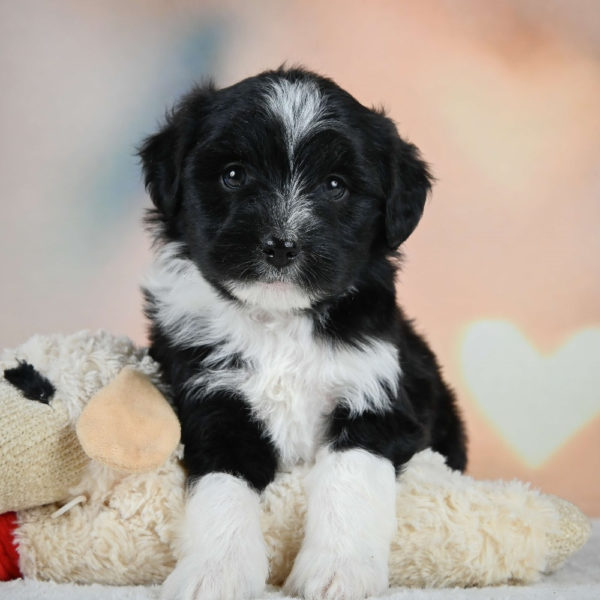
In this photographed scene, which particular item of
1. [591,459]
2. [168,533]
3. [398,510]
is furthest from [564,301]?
[168,533]

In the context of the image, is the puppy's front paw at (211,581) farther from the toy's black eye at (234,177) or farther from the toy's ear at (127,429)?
the toy's black eye at (234,177)

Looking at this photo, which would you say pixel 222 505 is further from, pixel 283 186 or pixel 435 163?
pixel 435 163

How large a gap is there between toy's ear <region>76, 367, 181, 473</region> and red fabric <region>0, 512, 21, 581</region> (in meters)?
0.37

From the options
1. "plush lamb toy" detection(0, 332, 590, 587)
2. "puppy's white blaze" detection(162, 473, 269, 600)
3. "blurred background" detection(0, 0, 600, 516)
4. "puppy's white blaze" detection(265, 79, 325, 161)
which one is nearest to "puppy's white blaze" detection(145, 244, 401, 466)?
"plush lamb toy" detection(0, 332, 590, 587)

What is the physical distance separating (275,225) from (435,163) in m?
2.59

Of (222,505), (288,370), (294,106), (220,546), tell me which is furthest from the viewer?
(288,370)

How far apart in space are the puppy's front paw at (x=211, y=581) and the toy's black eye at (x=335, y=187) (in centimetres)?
116

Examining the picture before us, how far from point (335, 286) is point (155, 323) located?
767 millimetres

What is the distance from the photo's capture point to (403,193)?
350 centimetres

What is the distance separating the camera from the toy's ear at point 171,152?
344cm

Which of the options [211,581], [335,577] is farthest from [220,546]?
[335,577]

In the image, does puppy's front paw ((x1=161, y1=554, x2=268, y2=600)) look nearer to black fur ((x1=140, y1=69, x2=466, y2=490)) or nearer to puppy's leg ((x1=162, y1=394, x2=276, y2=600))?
puppy's leg ((x1=162, y1=394, x2=276, y2=600))

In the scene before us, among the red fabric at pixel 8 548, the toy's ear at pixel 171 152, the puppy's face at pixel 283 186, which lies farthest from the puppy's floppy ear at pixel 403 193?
the red fabric at pixel 8 548

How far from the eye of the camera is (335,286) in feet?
10.5
